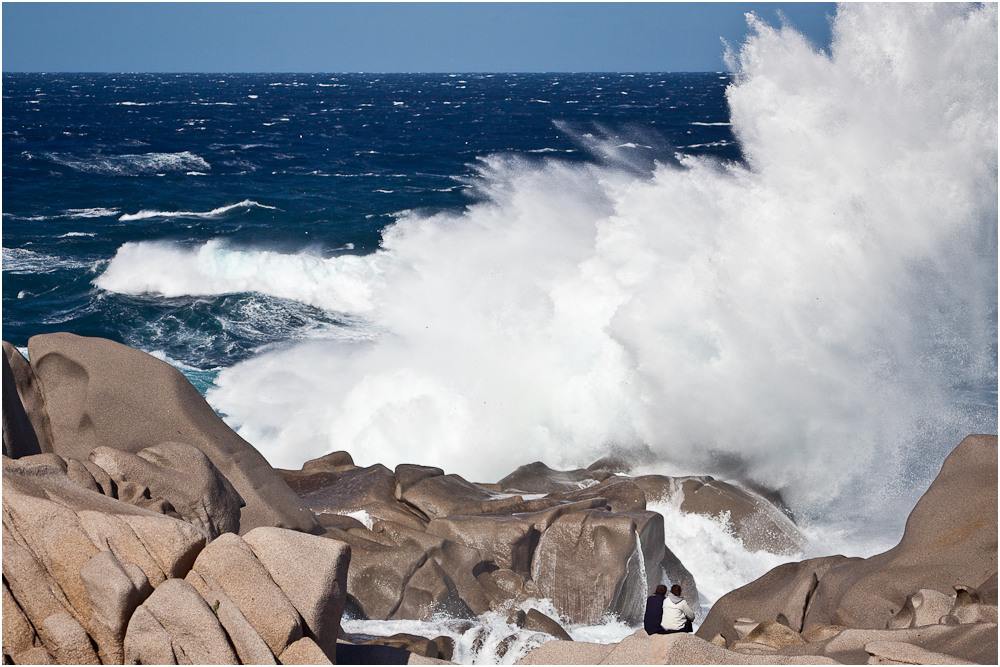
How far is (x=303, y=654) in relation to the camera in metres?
6.58

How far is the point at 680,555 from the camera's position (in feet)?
42.1

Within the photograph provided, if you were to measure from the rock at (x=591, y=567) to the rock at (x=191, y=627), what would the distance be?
5.29 metres

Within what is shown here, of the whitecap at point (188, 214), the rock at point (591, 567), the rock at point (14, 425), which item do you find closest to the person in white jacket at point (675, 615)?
the rock at point (591, 567)

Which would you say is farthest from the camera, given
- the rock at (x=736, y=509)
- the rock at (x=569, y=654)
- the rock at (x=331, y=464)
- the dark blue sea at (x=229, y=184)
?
the dark blue sea at (x=229, y=184)

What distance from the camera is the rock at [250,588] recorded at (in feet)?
21.6

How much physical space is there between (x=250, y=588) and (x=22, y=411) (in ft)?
13.4

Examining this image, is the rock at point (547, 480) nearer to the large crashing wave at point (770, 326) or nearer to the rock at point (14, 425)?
the large crashing wave at point (770, 326)

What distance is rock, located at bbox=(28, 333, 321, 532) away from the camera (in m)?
9.87

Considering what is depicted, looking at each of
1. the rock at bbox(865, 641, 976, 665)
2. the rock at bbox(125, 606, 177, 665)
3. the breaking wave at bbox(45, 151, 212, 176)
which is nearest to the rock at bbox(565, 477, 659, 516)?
the rock at bbox(865, 641, 976, 665)

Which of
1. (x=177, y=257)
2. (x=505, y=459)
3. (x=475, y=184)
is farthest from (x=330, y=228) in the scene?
(x=505, y=459)

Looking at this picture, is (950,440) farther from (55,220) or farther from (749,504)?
(55,220)

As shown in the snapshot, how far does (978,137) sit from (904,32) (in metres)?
2.56

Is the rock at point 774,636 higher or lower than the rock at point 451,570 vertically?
higher

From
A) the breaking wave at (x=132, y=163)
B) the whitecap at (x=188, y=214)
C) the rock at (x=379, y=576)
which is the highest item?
the breaking wave at (x=132, y=163)
